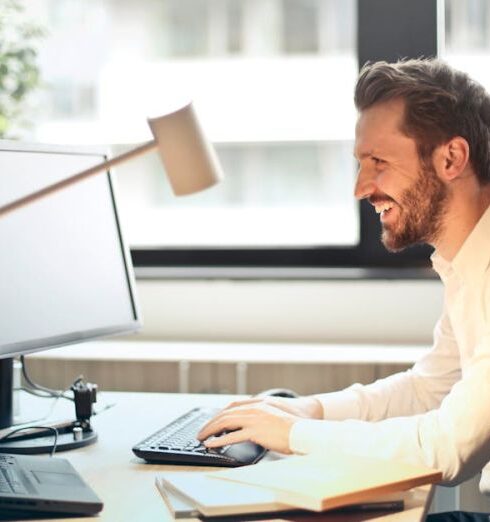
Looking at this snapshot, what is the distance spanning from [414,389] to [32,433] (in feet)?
2.49

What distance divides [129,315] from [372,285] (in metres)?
1.23

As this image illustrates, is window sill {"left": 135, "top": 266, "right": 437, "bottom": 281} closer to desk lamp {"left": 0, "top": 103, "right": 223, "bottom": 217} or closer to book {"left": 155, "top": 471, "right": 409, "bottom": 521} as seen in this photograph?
book {"left": 155, "top": 471, "right": 409, "bottom": 521}

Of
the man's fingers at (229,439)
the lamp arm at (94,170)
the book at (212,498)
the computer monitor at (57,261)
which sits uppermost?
the lamp arm at (94,170)

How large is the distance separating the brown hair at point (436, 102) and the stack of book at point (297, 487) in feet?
2.14

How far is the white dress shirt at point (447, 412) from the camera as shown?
1516 millimetres

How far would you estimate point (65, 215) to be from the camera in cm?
188

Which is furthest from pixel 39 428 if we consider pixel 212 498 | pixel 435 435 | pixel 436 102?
pixel 436 102

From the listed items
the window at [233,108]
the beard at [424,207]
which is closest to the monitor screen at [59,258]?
the beard at [424,207]

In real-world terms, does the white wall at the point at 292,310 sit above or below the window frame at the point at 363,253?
below

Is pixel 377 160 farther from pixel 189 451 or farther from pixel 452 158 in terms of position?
pixel 189 451

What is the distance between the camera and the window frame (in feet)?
10.2

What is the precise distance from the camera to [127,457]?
165cm

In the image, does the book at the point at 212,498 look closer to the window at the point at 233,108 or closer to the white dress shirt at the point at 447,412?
the white dress shirt at the point at 447,412

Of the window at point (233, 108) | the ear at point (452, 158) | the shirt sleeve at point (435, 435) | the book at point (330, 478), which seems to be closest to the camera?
the book at point (330, 478)
